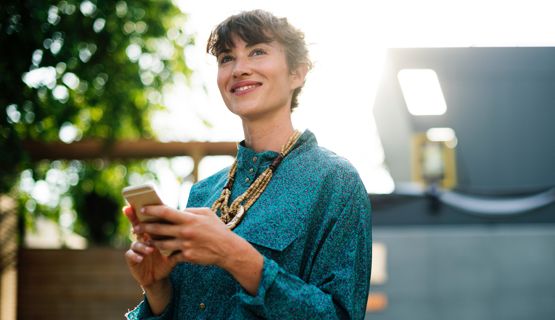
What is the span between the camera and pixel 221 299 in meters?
1.35

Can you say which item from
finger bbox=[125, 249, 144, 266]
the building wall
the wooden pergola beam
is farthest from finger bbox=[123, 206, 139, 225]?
the building wall

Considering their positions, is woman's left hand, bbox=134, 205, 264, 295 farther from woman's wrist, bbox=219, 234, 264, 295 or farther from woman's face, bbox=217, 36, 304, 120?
woman's face, bbox=217, 36, 304, 120

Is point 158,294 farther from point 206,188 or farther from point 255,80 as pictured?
point 255,80

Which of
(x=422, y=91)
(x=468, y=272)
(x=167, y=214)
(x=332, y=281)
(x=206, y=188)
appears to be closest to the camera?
(x=167, y=214)

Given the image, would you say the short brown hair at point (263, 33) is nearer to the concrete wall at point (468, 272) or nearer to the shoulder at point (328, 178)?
the shoulder at point (328, 178)

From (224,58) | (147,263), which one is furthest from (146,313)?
(224,58)

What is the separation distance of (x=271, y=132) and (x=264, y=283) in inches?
15.3

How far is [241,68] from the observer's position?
1440 mm

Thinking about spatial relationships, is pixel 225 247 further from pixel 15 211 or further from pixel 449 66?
pixel 15 211

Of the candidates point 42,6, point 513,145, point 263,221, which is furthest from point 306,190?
point 42,6

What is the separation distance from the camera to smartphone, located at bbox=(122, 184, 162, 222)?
115 cm

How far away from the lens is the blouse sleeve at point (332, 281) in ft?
3.94

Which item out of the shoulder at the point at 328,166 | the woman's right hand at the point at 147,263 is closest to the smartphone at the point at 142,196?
the woman's right hand at the point at 147,263

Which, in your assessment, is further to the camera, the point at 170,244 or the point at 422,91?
the point at 422,91
